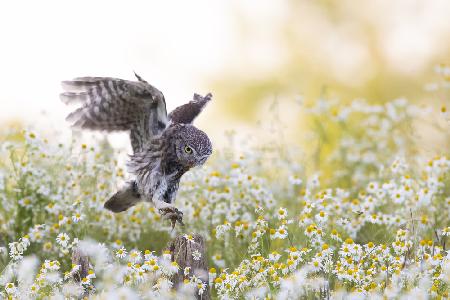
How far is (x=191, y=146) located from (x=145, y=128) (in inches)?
23.0

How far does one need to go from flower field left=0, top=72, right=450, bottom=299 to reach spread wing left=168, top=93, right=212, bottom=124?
0.72 metres

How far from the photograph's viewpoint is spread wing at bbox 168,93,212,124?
5.78 meters

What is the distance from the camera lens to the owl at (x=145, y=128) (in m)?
5.28

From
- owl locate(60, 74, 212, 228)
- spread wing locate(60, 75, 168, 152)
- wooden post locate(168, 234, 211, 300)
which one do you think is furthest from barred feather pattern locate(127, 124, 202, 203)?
wooden post locate(168, 234, 211, 300)

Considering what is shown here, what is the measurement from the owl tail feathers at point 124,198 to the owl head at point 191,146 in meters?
0.62

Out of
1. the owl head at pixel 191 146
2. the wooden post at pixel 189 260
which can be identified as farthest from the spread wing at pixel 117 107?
the wooden post at pixel 189 260

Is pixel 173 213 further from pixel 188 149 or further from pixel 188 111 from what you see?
pixel 188 111

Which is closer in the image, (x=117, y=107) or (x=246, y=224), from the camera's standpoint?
(x=117, y=107)

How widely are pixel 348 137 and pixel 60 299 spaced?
221 inches

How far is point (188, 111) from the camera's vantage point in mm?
5805

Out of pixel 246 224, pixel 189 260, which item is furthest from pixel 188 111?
pixel 189 260

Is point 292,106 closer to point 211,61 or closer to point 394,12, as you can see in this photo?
point 211,61

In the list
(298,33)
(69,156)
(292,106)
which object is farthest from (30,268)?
(298,33)

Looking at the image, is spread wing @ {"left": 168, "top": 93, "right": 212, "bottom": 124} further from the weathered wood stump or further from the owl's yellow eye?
the weathered wood stump
